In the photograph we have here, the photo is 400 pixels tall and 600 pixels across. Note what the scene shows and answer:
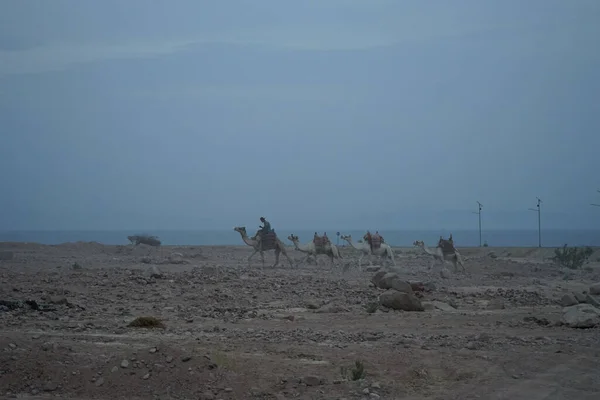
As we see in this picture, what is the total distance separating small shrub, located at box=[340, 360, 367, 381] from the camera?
412 inches

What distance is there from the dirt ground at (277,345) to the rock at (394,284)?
22.0 inches

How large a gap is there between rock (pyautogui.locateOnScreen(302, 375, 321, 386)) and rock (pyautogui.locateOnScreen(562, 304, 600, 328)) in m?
7.01

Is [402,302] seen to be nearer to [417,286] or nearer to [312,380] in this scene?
[417,286]

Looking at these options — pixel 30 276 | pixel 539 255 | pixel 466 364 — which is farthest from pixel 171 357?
pixel 539 255

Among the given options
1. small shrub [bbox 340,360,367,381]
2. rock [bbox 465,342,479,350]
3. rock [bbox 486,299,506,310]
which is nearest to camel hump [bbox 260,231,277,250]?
rock [bbox 486,299,506,310]

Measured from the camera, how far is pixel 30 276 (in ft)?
72.8

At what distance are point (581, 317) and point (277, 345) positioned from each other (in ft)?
22.5

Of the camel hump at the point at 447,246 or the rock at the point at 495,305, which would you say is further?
the camel hump at the point at 447,246

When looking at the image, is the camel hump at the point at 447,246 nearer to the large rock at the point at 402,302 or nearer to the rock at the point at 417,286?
the rock at the point at 417,286

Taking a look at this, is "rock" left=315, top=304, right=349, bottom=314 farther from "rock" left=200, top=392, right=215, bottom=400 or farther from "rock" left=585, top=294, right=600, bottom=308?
"rock" left=200, top=392, right=215, bottom=400

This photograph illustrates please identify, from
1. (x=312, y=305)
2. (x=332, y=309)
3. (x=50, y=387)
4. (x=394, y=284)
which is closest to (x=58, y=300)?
(x=312, y=305)

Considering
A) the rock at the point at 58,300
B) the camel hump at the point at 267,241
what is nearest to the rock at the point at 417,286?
the rock at the point at 58,300

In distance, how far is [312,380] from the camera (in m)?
10.4

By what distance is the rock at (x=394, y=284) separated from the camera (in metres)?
19.6
